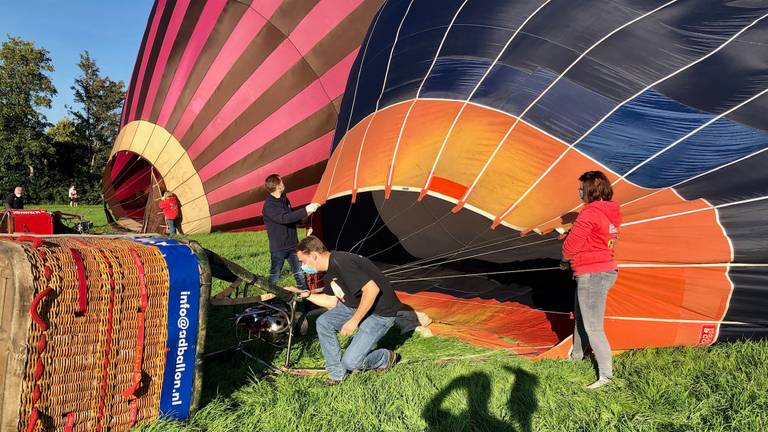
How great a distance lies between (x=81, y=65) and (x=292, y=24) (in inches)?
1773

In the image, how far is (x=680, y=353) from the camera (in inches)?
124

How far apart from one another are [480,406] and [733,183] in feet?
6.85

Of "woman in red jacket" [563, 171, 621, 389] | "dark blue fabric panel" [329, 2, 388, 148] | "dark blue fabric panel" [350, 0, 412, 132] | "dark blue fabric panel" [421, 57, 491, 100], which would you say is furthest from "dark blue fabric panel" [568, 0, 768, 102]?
"dark blue fabric panel" [329, 2, 388, 148]

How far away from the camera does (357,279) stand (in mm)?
3043

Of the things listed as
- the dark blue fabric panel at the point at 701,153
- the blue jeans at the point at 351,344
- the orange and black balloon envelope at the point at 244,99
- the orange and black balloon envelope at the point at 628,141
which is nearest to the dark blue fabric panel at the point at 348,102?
the orange and black balloon envelope at the point at 628,141

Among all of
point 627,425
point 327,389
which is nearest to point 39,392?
point 327,389

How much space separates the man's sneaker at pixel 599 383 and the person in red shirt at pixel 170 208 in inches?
219

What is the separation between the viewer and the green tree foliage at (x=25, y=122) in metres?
26.9

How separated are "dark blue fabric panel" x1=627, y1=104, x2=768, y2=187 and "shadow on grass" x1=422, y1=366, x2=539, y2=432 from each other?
1.45 metres

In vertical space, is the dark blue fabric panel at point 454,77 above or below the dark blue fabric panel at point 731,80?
above

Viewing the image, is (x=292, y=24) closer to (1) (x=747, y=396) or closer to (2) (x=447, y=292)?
(2) (x=447, y=292)

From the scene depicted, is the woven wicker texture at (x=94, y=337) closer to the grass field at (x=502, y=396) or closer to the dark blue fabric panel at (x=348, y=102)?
the grass field at (x=502, y=396)

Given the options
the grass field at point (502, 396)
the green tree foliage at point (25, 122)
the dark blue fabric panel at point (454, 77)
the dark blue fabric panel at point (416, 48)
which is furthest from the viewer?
the green tree foliage at point (25, 122)

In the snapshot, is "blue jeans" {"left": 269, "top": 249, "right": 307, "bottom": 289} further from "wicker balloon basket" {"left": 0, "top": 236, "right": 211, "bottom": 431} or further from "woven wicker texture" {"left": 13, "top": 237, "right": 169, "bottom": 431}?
"woven wicker texture" {"left": 13, "top": 237, "right": 169, "bottom": 431}
